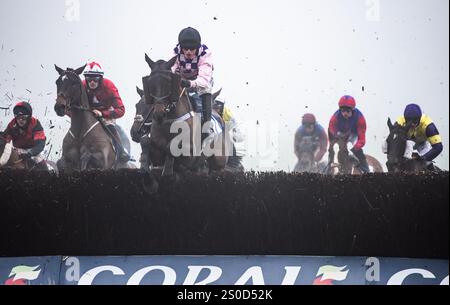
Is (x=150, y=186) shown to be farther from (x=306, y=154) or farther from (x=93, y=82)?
(x=306, y=154)

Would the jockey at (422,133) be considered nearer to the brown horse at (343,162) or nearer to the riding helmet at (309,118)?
the brown horse at (343,162)

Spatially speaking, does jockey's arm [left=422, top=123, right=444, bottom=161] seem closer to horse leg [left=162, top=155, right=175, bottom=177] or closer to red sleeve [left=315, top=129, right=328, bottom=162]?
horse leg [left=162, top=155, right=175, bottom=177]

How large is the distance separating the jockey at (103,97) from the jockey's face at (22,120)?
0.98 m

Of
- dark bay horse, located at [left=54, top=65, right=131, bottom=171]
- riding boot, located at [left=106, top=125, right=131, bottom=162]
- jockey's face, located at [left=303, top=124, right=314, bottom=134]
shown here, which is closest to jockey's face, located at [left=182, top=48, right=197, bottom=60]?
dark bay horse, located at [left=54, top=65, right=131, bottom=171]

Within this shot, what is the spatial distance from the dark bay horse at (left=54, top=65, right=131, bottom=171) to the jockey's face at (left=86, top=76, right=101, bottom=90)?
0.86ft

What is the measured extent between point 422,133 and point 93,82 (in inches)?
165

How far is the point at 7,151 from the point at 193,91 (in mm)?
2932

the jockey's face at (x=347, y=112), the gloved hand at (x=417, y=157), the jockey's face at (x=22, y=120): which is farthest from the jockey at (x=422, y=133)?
the jockey's face at (x=22, y=120)

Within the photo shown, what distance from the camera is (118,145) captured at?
10109 mm

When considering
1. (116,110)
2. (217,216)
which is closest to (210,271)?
(217,216)

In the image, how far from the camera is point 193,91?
28.8 feet

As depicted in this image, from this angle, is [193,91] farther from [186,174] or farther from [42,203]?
[42,203]

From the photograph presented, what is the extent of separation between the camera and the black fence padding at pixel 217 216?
7.55 m
